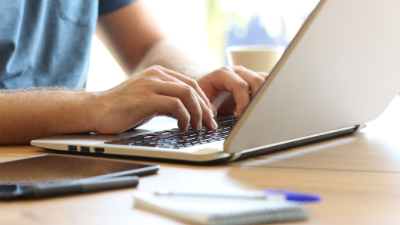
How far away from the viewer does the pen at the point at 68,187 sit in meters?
0.38

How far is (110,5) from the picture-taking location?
1.52m

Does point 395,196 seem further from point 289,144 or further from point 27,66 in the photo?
point 27,66

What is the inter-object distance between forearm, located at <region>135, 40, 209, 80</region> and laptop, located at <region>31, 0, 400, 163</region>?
1.89 feet

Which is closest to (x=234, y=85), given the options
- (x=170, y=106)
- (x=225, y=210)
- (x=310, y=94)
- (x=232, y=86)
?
(x=232, y=86)

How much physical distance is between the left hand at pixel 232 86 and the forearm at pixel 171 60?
22 centimetres

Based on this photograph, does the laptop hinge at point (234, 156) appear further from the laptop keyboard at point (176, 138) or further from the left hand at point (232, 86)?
the left hand at point (232, 86)

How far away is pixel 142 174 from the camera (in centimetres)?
47

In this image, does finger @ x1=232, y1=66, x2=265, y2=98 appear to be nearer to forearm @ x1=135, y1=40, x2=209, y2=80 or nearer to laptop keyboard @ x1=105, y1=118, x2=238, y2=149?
laptop keyboard @ x1=105, y1=118, x2=238, y2=149

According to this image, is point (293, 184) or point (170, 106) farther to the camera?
point (170, 106)

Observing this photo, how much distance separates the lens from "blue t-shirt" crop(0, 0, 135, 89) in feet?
3.87

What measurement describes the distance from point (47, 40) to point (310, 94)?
3.48 ft

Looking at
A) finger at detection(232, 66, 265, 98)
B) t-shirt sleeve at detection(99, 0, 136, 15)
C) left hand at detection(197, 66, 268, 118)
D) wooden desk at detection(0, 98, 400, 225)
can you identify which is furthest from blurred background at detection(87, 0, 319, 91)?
wooden desk at detection(0, 98, 400, 225)

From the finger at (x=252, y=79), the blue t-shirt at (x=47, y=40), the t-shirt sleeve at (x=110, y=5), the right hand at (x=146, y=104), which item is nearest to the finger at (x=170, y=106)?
the right hand at (x=146, y=104)

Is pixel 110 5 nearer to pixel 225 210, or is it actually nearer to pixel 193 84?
pixel 193 84
